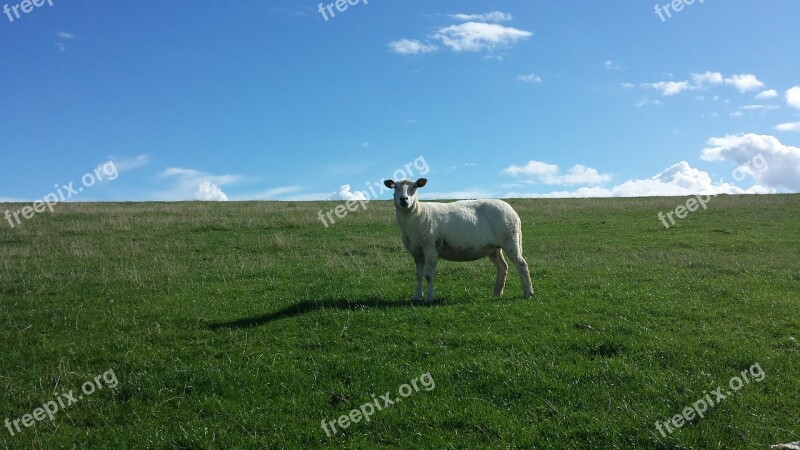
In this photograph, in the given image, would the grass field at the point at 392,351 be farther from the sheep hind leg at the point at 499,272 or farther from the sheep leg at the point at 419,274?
the sheep leg at the point at 419,274

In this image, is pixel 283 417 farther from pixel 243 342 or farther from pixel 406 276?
pixel 406 276

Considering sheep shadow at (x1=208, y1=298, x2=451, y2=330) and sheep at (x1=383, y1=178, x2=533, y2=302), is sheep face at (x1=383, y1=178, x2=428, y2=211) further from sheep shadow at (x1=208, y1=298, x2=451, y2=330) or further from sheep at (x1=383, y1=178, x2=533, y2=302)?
sheep shadow at (x1=208, y1=298, x2=451, y2=330)

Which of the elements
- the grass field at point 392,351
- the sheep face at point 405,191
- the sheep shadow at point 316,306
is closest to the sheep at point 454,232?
the sheep face at point 405,191

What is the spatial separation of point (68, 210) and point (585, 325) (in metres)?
35.7

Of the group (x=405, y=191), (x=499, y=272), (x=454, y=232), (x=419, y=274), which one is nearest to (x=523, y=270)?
(x=499, y=272)

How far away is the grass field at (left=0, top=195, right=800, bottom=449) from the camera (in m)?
8.38

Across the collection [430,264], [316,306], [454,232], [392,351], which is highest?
[454,232]

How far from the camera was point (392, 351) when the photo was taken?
10.8m

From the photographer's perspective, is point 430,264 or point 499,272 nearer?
point 430,264

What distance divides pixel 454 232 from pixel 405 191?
1722 mm

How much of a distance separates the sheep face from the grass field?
7.88ft

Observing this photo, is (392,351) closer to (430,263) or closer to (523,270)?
(430,263)

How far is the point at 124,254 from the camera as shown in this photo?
2281cm

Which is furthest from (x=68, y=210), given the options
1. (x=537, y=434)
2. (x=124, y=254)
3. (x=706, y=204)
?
(x=706, y=204)
